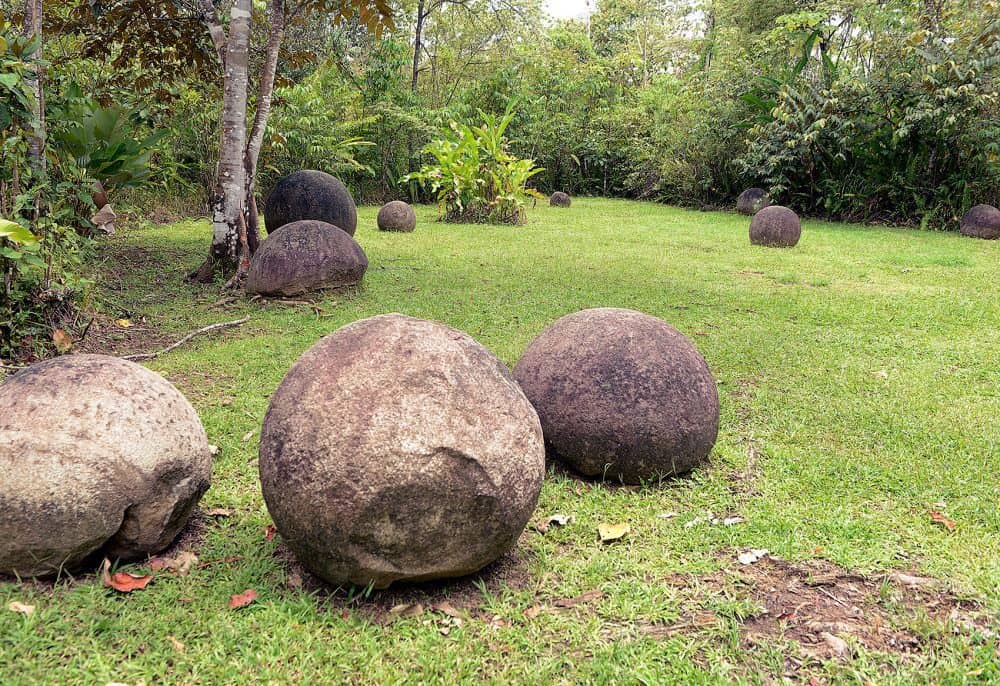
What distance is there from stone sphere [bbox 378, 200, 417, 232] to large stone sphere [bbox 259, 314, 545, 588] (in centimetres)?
1098

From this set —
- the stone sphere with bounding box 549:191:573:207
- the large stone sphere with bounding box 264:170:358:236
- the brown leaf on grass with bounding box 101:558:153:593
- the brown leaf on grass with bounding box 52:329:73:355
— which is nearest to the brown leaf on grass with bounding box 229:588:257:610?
the brown leaf on grass with bounding box 101:558:153:593

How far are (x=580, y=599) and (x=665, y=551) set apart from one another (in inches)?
22.5

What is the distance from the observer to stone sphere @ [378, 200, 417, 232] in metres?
13.6

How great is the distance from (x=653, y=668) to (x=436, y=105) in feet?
70.7

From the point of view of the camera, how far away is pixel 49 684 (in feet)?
7.70

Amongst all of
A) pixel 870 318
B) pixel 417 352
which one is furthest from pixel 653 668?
pixel 870 318

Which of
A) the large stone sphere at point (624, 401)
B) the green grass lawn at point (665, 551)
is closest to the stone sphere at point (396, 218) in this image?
the green grass lawn at point (665, 551)

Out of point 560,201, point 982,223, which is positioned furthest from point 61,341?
point 560,201

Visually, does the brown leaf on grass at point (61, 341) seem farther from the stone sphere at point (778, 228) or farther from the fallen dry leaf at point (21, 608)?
the stone sphere at point (778, 228)

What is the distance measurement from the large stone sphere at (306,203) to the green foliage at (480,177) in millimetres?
3542

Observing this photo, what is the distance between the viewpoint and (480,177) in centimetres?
1481

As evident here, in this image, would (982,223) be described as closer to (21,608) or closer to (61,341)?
(61,341)

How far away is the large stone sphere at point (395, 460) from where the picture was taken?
2.59 m

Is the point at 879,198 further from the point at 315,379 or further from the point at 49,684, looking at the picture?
the point at 49,684
